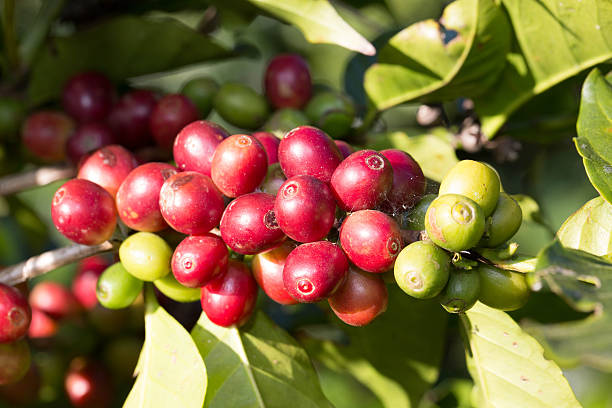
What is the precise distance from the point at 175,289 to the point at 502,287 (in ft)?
2.33

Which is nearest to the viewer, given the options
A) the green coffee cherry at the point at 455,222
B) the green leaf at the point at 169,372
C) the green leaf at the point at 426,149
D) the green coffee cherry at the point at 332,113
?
the green coffee cherry at the point at 455,222

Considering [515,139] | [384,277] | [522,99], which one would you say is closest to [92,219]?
[384,277]

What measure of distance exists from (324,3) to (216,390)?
92 centimetres

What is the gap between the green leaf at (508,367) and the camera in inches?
47.9

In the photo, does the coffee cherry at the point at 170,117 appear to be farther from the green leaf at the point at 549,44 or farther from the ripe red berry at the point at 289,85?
the green leaf at the point at 549,44

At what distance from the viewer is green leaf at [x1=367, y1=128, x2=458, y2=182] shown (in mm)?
1535

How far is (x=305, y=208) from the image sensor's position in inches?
40.6

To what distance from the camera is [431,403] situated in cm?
187

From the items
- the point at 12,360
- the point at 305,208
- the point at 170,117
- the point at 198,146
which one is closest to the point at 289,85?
the point at 170,117

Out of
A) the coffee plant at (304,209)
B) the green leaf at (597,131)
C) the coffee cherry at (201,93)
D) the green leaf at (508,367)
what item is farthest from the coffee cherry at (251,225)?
the coffee cherry at (201,93)

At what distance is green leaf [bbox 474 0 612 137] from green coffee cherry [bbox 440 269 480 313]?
27.1 inches

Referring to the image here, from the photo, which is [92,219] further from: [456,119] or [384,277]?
[456,119]

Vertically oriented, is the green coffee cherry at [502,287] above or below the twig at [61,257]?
above

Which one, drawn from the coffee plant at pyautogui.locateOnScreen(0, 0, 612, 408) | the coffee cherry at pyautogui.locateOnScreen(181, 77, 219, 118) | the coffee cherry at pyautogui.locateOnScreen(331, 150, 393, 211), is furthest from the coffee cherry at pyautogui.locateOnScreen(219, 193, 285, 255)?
the coffee cherry at pyautogui.locateOnScreen(181, 77, 219, 118)
